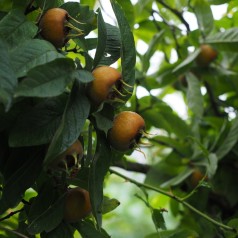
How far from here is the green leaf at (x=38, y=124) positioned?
2.30 ft

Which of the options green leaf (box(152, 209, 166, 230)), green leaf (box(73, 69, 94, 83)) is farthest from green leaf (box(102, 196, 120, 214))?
green leaf (box(73, 69, 94, 83))

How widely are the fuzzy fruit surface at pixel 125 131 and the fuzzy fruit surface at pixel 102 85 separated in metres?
0.05

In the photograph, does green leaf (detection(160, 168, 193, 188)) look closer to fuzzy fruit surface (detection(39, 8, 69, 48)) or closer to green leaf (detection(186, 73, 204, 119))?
green leaf (detection(186, 73, 204, 119))

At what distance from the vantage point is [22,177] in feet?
2.53

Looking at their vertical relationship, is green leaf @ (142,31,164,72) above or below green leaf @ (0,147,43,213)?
below

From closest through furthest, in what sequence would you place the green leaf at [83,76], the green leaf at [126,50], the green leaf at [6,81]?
the green leaf at [6,81], the green leaf at [83,76], the green leaf at [126,50]

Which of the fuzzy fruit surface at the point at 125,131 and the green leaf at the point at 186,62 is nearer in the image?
the fuzzy fruit surface at the point at 125,131

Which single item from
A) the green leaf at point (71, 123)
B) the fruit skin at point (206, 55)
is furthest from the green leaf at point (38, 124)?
the fruit skin at point (206, 55)

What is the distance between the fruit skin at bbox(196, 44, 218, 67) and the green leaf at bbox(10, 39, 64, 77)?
943mm

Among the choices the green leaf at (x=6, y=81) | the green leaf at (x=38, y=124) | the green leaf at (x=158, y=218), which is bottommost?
the green leaf at (x=158, y=218)

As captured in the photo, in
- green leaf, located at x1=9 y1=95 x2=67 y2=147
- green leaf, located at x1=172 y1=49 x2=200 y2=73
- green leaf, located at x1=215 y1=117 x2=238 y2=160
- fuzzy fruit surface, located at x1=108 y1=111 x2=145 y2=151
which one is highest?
green leaf, located at x1=9 y1=95 x2=67 y2=147

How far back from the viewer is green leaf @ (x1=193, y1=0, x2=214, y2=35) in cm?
146

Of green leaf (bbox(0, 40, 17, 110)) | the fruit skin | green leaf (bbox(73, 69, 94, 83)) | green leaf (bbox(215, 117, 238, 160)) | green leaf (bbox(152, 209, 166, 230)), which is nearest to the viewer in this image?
green leaf (bbox(0, 40, 17, 110))

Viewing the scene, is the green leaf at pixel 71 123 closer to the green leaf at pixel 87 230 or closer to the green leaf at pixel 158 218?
the green leaf at pixel 87 230
